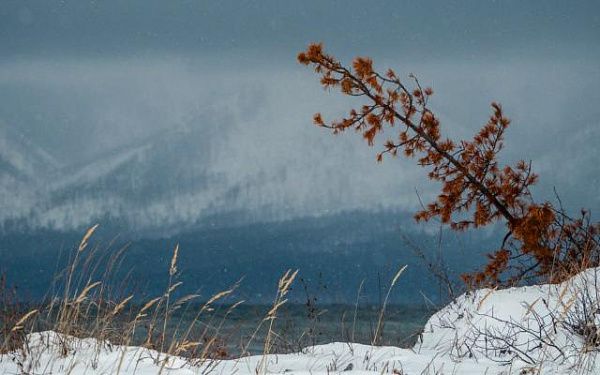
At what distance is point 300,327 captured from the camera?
321 inches

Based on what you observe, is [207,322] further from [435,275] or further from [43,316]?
[435,275]

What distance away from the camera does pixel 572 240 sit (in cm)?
1058

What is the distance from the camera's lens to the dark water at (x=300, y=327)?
6012 mm

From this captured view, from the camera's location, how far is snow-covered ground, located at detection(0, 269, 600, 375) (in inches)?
198

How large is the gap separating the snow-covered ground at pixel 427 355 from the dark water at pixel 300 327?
22 centimetres

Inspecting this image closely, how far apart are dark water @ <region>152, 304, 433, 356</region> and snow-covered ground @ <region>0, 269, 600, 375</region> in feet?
0.71

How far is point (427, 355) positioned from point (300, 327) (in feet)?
7.40

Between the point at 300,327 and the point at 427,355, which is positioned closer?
the point at 427,355

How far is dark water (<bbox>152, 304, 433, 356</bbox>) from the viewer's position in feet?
19.7

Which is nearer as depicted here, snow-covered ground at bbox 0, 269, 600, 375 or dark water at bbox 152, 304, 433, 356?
snow-covered ground at bbox 0, 269, 600, 375

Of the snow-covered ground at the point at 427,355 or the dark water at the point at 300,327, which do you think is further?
the dark water at the point at 300,327

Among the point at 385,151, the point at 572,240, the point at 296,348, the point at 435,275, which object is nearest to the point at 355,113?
the point at 385,151

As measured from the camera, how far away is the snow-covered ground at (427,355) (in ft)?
16.5

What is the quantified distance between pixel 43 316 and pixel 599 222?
25.7 ft
